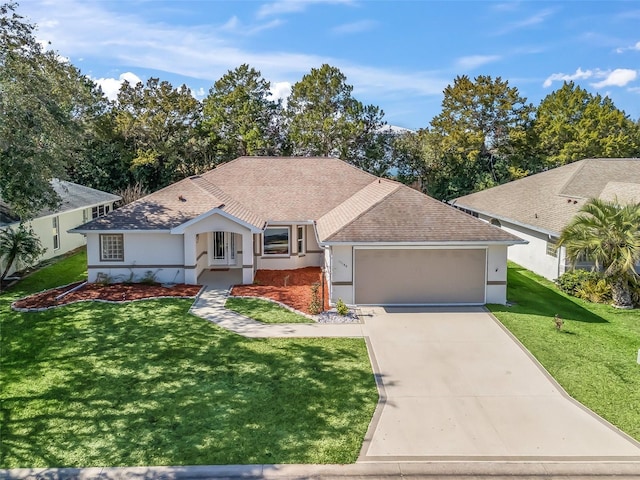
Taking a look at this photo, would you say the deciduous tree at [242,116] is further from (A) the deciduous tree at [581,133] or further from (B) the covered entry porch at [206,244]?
(A) the deciduous tree at [581,133]

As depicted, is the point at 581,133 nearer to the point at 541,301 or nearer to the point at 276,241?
the point at 541,301

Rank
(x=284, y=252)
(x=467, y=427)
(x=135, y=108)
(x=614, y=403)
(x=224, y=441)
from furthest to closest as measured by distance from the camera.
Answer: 1. (x=135, y=108)
2. (x=284, y=252)
3. (x=614, y=403)
4. (x=467, y=427)
5. (x=224, y=441)

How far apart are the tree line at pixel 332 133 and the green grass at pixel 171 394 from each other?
2347 centimetres

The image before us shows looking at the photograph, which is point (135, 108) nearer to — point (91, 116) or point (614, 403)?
point (91, 116)

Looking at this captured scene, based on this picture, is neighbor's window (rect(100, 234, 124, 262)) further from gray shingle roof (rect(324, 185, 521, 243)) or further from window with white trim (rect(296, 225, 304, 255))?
gray shingle roof (rect(324, 185, 521, 243))

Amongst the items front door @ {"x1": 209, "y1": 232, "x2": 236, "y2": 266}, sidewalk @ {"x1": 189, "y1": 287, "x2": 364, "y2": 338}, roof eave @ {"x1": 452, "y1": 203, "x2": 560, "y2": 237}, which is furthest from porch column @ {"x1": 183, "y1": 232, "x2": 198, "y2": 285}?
roof eave @ {"x1": 452, "y1": 203, "x2": 560, "y2": 237}

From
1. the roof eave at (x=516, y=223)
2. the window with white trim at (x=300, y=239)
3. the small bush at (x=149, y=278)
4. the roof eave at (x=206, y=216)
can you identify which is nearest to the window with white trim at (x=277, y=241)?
the window with white trim at (x=300, y=239)

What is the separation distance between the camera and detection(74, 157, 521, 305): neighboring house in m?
16.7

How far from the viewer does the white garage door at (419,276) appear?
16703mm

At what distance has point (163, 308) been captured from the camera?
16.0 metres

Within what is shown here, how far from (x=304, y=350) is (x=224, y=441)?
4.36 meters

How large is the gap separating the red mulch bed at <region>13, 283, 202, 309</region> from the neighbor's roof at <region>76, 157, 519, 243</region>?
232cm

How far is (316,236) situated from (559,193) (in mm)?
13463

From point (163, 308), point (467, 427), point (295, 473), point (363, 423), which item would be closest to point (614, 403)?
point (467, 427)
